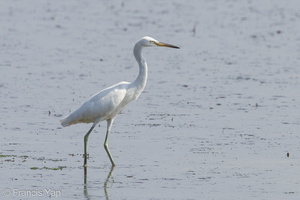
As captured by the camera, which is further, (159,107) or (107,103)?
(159,107)

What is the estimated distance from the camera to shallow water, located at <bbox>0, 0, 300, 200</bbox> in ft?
38.0

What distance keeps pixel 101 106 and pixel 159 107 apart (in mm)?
4198

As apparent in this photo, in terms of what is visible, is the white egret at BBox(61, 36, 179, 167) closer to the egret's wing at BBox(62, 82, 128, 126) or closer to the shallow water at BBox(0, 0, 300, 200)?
the egret's wing at BBox(62, 82, 128, 126)

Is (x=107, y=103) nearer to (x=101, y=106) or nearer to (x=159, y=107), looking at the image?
(x=101, y=106)

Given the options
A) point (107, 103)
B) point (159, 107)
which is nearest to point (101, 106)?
point (107, 103)

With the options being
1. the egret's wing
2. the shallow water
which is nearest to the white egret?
the egret's wing

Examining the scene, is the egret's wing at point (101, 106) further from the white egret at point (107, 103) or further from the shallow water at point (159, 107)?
the shallow water at point (159, 107)

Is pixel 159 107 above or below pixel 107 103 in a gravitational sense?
below

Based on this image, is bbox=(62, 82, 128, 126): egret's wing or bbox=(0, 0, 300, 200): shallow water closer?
bbox=(0, 0, 300, 200): shallow water

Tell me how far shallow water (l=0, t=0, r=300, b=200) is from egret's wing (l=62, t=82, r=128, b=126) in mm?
643

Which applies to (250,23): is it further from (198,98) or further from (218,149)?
(218,149)

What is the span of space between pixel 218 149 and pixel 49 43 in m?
12.2

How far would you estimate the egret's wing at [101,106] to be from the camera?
1264 centimetres

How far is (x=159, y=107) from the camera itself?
16734 millimetres
